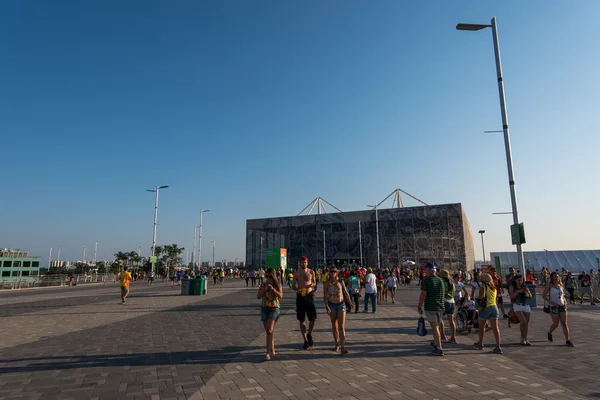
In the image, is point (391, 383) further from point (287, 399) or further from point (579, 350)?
point (579, 350)

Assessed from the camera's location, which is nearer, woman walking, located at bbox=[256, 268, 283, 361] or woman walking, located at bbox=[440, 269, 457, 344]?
woman walking, located at bbox=[256, 268, 283, 361]

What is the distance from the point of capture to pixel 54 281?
34188 mm

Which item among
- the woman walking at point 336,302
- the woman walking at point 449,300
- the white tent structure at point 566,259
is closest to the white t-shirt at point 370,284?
the woman walking at point 449,300

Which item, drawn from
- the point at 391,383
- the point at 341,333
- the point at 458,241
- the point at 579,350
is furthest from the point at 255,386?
the point at 458,241

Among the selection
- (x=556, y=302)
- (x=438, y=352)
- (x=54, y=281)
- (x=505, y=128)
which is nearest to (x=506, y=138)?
(x=505, y=128)

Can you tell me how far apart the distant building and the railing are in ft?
137

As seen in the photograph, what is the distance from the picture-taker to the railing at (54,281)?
30.1 m

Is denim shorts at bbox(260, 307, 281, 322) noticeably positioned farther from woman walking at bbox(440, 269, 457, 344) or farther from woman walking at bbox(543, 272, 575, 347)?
woman walking at bbox(543, 272, 575, 347)

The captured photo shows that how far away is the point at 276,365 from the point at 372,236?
6828cm

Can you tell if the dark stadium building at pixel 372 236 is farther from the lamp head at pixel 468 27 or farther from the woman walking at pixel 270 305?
the woman walking at pixel 270 305

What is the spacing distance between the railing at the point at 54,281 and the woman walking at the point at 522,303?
36349 mm

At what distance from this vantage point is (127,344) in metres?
7.45

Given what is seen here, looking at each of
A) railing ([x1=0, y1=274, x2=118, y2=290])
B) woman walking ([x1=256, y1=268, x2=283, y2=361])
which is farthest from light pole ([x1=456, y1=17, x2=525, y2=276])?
railing ([x1=0, y1=274, x2=118, y2=290])

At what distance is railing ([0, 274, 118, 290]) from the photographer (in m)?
30.1
